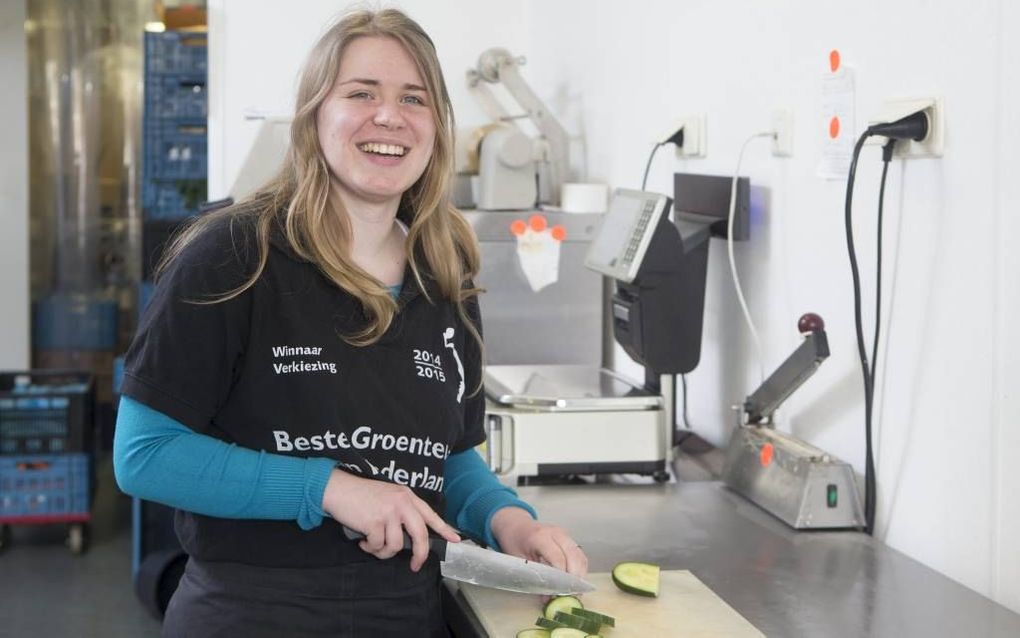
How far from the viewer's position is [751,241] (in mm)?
2287

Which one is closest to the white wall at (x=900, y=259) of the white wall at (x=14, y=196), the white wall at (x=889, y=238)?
the white wall at (x=889, y=238)

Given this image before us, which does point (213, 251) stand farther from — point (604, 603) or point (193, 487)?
point (604, 603)

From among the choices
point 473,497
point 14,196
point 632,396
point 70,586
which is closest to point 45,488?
point 70,586

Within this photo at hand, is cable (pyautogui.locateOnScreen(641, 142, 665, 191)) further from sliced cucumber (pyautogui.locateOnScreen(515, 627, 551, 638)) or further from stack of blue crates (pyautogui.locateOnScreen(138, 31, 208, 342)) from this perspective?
stack of blue crates (pyautogui.locateOnScreen(138, 31, 208, 342))

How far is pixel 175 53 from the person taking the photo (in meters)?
5.43

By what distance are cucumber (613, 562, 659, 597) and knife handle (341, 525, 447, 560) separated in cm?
23

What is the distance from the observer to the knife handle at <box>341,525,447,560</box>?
1.42 m

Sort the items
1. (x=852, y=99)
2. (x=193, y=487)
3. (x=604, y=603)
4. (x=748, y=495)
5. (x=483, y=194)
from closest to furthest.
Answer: (x=193, y=487), (x=604, y=603), (x=852, y=99), (x=748, y=495), (x=483, y=194)

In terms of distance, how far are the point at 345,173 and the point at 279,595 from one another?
0.51 metres

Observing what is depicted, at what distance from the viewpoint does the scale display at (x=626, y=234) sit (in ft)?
7.04

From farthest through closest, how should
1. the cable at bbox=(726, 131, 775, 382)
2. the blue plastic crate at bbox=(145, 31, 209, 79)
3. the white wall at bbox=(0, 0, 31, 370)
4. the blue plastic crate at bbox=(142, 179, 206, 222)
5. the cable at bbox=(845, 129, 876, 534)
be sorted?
the white wall at bbox=(0, 0, 31, 370) → the blue plastic crate at bbox=(142, 179, 206, 222) → the blue plastic crate at bbox=(145, 31, 209, 79) → the cable at bbox=(726, 131, 775, 382) → the cable at bbox=(845, 129, 876, 534)

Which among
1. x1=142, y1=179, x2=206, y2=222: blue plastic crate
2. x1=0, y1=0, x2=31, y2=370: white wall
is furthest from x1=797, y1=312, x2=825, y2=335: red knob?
x1=0, y1=0, x2=31, y2=370: white wall

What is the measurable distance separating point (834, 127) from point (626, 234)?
43 centimetres

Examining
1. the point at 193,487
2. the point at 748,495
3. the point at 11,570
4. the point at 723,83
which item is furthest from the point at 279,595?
the point at 11,570
